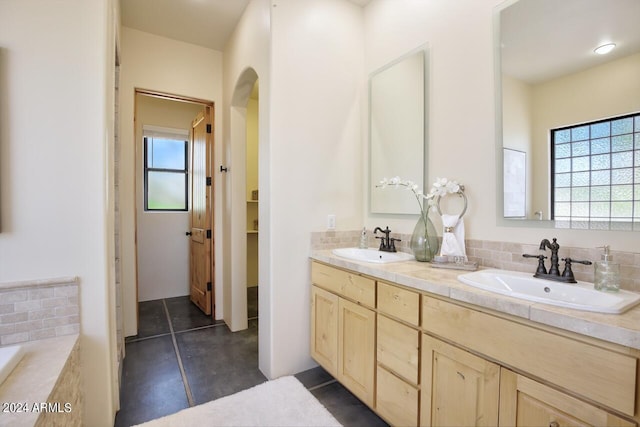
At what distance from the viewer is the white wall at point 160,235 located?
13.0 ft

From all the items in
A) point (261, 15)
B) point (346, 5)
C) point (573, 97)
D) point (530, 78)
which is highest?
point (346, 5)

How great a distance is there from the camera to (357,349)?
1.82 meters

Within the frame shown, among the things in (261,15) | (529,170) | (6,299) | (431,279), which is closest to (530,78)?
(529,170)

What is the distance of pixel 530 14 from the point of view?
150 centimetres

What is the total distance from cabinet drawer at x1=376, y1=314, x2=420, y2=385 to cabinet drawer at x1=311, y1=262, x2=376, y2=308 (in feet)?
0.47

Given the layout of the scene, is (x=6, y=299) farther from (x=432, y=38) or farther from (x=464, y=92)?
(x=432, y=38)

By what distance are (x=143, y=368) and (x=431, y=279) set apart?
7.62 ft

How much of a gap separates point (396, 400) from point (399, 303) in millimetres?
501

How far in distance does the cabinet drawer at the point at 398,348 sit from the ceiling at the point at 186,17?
2528mm

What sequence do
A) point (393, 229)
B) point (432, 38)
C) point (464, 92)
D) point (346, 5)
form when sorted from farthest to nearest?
point (346, 5) → point (393, 229) → point (432, 38) → point (464, 92)

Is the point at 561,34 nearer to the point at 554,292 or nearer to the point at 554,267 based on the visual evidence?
the point at 554,267

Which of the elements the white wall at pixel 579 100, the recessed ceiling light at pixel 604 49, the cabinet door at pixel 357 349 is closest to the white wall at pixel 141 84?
the cabinet door at pixel 357 349

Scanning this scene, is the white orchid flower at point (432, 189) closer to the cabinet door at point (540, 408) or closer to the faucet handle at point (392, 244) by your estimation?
the faucet handle at point (392, 244)

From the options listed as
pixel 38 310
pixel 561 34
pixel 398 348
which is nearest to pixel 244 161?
pixel 38 310
